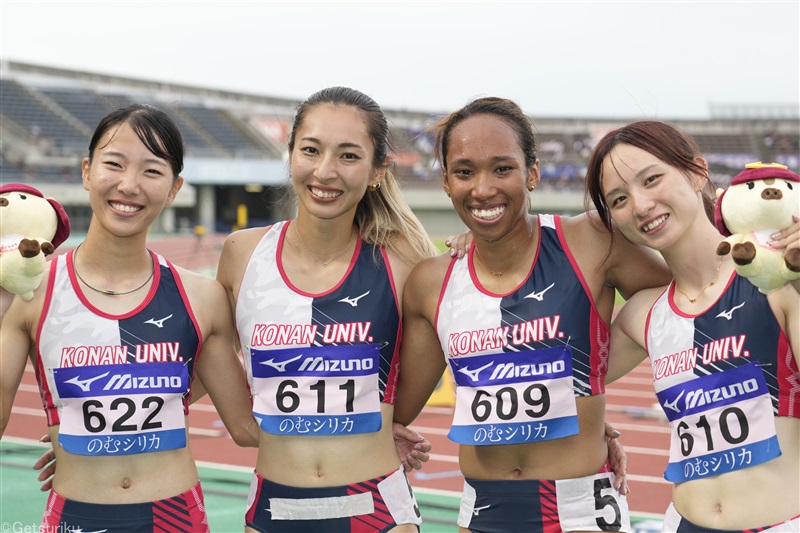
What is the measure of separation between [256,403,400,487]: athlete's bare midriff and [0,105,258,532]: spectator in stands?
0.28 m

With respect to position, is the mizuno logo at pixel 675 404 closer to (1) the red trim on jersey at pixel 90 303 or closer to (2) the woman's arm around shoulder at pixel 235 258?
(2) the woman's arm around shoulder at pixel 235 258

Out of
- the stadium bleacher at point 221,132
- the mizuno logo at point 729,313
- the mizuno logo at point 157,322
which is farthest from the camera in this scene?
the stadium bleacher at point 221,132

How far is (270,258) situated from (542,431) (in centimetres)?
110

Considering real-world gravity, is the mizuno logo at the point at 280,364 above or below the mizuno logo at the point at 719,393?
above

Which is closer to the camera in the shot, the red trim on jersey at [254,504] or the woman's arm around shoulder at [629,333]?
the woman's arm around shoulder at [629,333]

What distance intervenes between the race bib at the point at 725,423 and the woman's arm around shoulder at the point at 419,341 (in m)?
0.89

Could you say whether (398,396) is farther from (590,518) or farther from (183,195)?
(183,195)

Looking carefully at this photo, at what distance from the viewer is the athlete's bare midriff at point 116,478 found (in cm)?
262

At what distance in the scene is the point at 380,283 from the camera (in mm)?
2961

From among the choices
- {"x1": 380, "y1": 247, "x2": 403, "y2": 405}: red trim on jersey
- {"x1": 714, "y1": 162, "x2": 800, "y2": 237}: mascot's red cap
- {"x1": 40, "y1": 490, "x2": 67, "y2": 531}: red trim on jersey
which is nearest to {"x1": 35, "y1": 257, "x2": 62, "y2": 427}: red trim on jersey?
{"x1": 40, "y1": 490, "x2": 67, "y2": 531}: red trim on jersey

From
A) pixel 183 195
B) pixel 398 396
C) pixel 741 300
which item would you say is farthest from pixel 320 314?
pixel 183 195

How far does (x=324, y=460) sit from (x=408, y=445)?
0.37m

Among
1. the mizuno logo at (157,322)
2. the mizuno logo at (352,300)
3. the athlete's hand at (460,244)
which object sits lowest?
the mizuno logo at (157,322)

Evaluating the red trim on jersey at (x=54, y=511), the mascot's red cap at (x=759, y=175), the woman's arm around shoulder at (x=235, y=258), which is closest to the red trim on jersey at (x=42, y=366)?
the red trim on jersey at (x=54, y=511)
